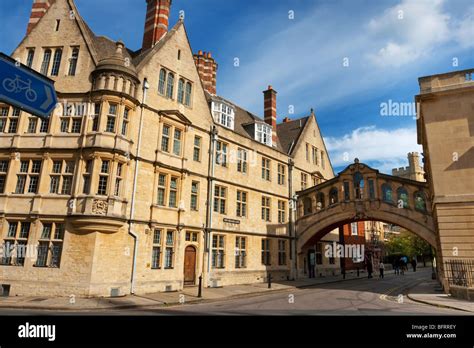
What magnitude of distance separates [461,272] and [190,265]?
1566cm

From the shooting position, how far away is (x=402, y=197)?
24266mm

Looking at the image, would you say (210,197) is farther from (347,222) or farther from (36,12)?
(36,12)

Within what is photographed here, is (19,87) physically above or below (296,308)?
above

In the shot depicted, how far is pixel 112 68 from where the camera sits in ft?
56.8

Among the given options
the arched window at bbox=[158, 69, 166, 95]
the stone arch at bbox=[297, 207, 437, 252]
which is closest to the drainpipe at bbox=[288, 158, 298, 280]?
the stone arch at bbox=[297, 207, 437, 252]

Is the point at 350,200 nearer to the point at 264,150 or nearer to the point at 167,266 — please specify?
the point at 264,150

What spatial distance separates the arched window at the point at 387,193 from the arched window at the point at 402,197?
1.87 ft

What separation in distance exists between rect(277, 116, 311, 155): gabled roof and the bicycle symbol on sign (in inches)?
1157

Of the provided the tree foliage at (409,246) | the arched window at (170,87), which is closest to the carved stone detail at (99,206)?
the arched window at (170,87)

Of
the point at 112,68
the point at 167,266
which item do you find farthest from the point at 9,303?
the point at 112,68

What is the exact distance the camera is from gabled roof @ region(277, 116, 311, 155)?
32.8 m

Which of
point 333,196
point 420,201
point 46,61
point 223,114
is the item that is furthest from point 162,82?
point 420,201

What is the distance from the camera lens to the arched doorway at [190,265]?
2034cm
